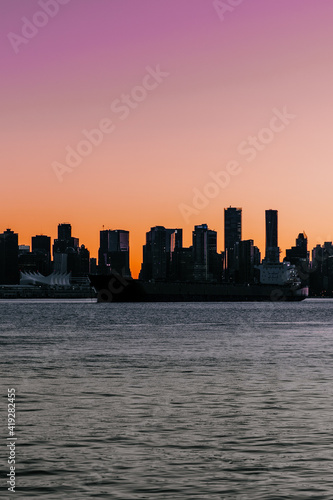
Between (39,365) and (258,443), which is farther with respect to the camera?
(39,365)

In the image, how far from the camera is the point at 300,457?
2422 centimetres

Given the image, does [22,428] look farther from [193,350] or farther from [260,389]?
[193,350]

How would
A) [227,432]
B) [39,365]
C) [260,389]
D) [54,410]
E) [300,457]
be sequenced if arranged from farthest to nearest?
1. [39,365]
2. [260,389]
3. [54,410]
4. [227,432]
5. [300,457]

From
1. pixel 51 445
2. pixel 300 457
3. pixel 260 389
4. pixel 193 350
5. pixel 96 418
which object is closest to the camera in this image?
pixel 300 457

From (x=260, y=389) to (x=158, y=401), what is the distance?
7.12 m

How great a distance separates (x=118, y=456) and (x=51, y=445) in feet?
9.16

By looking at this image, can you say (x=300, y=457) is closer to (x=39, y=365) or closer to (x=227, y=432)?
(x=227, y=432)

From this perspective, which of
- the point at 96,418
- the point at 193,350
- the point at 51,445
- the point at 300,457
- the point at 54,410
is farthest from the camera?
the point at 193,350

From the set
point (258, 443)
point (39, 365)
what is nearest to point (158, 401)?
point (258, 443)

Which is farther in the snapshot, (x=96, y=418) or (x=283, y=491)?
(x=96, y=418)

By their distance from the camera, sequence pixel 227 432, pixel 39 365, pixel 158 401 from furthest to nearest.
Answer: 1. pixel 39 365
2. pixel 158 401
3. pixel 227 432

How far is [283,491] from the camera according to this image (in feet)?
65.9

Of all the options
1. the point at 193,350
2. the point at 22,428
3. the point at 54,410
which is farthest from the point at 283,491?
the point at 193,350

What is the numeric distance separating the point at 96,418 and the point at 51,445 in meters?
5.77
